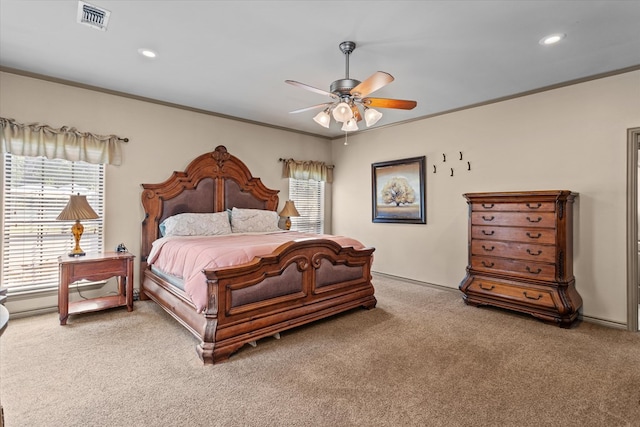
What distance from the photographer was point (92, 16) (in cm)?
239

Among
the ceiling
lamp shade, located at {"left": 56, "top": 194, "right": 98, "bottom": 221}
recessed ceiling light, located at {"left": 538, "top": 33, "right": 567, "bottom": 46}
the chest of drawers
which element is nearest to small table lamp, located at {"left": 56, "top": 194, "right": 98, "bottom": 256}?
lamp shade, located at {"left": 56, "top": 194, "right": 98, "bottom": 221}

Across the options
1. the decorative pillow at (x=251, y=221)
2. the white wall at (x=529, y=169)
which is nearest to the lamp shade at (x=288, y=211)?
the decorative pillow at (x=251, y=221)

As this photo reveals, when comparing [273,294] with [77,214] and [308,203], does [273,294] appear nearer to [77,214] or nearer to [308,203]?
[77,214]

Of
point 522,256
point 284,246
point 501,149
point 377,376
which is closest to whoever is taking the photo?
point 377,376

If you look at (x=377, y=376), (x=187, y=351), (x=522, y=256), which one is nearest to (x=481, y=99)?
(x=522, y=256)

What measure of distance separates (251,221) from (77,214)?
2.02m

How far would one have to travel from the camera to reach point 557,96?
143 inches

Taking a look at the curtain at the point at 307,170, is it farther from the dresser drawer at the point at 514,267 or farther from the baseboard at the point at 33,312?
the baseboard at the point at 33,312

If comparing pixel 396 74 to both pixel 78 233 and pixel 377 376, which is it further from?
pixel 78 233

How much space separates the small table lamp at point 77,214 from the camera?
11.0 ft

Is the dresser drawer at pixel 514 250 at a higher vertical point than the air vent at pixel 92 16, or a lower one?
lower

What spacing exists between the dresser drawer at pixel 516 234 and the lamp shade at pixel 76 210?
4.44 meters

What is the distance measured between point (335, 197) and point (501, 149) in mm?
3100

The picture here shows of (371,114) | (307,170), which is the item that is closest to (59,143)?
(371,114)
